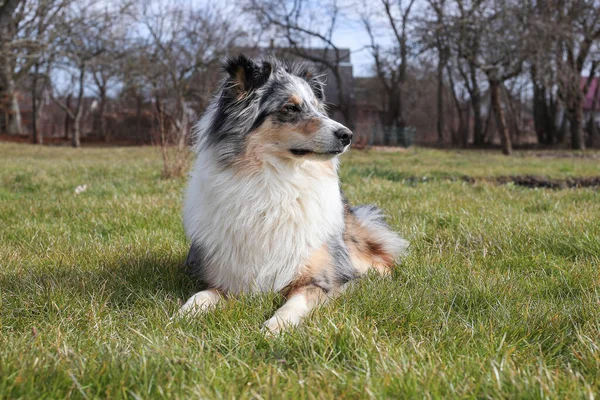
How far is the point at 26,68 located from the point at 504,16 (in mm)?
20799

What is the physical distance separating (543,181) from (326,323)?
25.9 feet

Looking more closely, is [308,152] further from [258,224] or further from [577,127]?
[577,127]

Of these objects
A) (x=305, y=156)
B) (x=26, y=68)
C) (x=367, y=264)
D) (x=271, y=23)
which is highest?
(x=271, y=23)

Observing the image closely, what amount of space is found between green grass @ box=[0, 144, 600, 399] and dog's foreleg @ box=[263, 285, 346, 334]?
0.09 meters

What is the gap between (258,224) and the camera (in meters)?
3.29

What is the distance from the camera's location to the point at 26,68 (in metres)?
23.8

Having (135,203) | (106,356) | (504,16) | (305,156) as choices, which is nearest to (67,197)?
(135,203)

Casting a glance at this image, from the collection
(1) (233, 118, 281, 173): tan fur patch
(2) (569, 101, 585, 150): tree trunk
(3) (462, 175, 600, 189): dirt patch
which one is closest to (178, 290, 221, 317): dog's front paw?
(1) (233, 118, 281, 173): tan fur patch

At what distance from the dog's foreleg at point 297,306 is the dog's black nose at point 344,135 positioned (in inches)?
37.6

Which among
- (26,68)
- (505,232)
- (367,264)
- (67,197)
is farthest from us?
(26,68)

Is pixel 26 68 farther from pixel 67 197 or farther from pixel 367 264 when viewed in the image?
pixel 367 264

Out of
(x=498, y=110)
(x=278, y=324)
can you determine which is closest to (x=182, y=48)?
(x=498, y=110)

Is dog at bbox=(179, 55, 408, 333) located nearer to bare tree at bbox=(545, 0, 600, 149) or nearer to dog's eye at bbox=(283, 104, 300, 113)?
dog's eye at bbox=(283, 104, 300, 113)

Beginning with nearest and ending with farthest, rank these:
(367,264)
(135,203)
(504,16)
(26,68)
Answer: (367,264)
(135,203)
(504,16)
(26,68)
